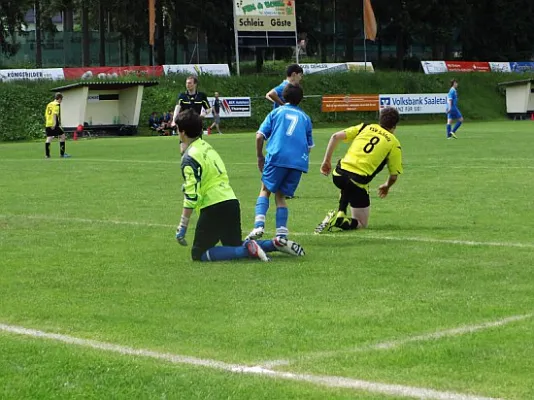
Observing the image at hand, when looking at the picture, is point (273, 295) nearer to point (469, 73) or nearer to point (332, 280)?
point (332, 280)

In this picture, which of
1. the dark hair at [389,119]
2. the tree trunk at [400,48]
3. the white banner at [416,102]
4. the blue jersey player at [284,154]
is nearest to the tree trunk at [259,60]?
the tree trunk at [400,48]

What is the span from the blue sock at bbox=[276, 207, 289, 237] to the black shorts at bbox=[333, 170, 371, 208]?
1.84m

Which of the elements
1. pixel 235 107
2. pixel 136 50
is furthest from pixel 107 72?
pixel 136 50

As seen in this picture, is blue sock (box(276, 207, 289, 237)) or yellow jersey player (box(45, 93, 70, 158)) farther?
yellow jersey player (box(45, 93, 70, 158))

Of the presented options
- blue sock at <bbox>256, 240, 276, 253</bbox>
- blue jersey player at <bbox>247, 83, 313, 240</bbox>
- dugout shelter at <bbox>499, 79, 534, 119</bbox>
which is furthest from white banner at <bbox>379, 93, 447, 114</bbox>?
blue sock at <bbox>256, 240, 276, 253</bbox>

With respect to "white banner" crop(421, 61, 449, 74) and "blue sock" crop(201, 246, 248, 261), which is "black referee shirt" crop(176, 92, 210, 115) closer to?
"blue sock" crop(201, 246, 248, 261)

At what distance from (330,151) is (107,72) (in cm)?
4328

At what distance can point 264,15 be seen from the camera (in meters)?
57.3

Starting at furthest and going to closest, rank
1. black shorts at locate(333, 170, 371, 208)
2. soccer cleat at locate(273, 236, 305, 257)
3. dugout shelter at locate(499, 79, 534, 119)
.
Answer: dugout shelter at locate(499, 79, 534, 119) → black shorts at locate(333, 170, 371, 208) → soccer cleat at locate(273, 236, 305, 257)

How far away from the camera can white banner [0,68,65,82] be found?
52.3 meters

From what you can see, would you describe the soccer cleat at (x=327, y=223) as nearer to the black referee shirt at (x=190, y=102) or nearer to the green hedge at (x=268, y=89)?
the black referee shirt at (x=190, y=102)

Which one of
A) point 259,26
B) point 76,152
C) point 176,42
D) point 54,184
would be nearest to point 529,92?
point 259,26

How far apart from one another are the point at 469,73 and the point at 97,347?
63.0 m

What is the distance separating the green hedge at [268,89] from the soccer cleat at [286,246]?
40110mm
